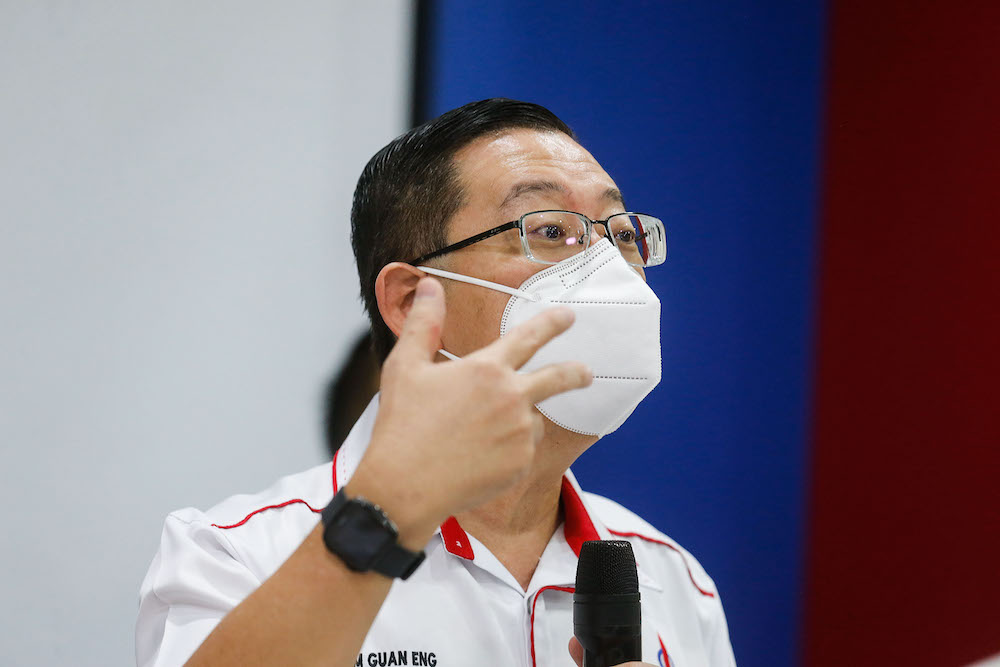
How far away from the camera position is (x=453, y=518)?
1.34m

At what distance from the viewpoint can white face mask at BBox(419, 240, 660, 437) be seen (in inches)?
46.9

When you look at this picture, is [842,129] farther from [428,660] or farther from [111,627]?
[111,627]

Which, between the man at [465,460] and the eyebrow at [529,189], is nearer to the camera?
the man at [465,460]

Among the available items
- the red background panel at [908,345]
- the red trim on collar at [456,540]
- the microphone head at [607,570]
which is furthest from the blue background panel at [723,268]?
the microphone head at [607,570]

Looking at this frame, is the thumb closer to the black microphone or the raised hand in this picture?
the black microphone

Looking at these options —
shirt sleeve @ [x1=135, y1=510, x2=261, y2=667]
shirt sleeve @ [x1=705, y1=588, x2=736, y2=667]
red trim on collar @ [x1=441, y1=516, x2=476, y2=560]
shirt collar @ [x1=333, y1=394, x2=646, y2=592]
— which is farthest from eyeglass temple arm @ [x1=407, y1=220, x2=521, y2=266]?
shirt sleeve @ [x1=705, y1=588, x2=736, y2=667]

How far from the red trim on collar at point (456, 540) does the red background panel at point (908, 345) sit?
978 mm

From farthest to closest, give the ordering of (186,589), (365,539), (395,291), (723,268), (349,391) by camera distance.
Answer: (723,268) < (349,391) < (395,291) < (186,589) < (365,539)

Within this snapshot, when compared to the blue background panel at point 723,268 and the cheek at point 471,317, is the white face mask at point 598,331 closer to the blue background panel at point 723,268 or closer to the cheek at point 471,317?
the cheek at point 471,317

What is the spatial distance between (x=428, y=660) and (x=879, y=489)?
3.69 ft

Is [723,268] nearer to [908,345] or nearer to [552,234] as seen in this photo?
[908,345]

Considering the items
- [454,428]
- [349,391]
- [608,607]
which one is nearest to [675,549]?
[608,607]

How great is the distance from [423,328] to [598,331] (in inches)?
16.2

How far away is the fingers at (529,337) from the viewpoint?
2.68ft
